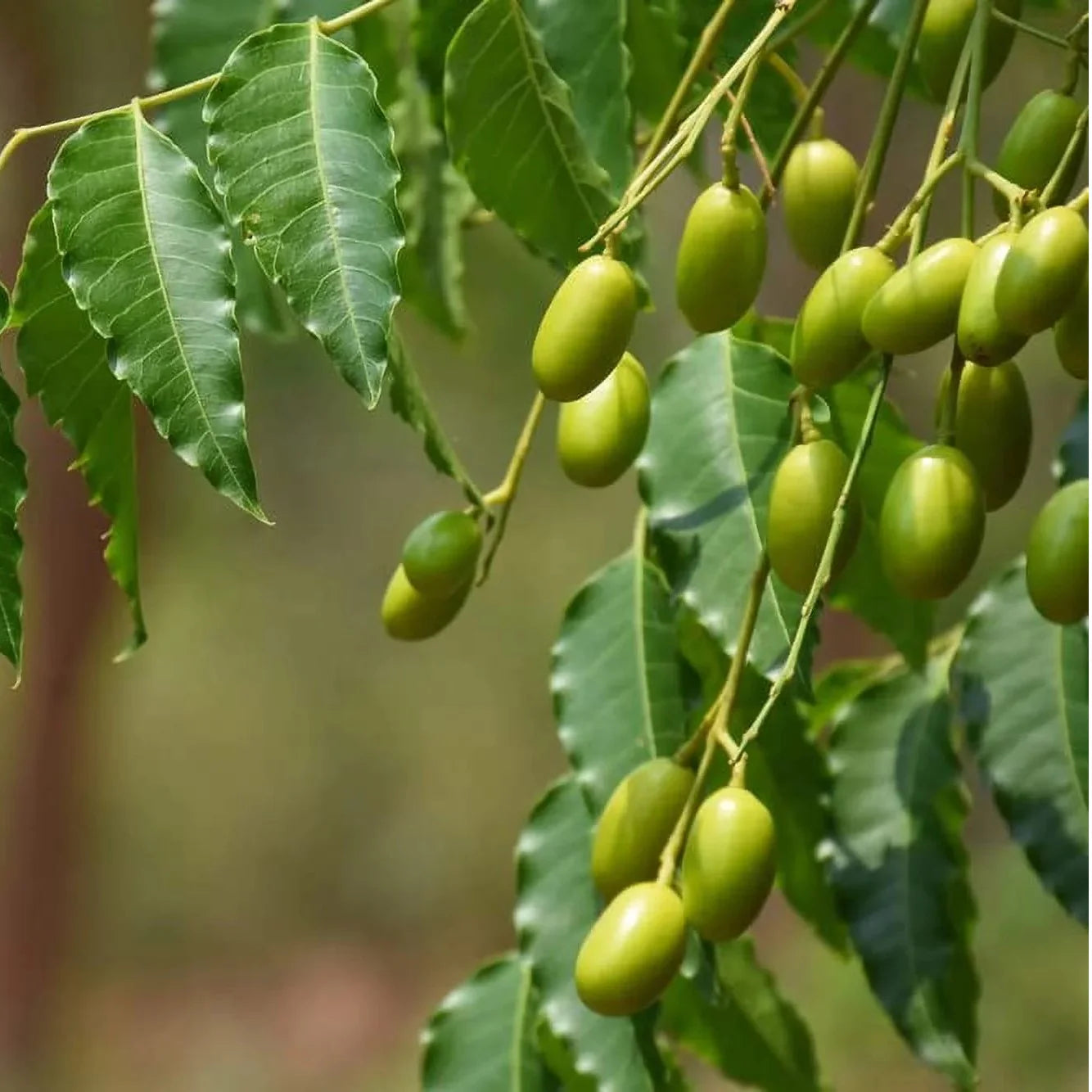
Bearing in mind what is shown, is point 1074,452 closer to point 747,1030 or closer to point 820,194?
point 820,194

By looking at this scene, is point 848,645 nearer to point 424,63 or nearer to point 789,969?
point 789,969

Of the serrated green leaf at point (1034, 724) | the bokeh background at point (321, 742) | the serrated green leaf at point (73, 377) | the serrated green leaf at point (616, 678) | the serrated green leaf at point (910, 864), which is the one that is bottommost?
the bokeh background at point (321, 742)

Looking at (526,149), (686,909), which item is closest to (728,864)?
(686,909)

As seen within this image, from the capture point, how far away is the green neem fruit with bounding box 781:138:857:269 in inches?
23.2

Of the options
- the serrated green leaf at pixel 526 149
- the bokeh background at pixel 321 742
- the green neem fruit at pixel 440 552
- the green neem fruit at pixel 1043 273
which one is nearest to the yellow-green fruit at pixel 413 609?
the green neem fruit at pixel 440 552

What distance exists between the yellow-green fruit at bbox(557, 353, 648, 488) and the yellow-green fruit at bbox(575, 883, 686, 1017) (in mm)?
123

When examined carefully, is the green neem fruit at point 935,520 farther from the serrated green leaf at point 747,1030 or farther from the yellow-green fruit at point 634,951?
the serrated green leaf at point 747,1030

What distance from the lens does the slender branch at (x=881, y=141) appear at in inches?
21.4

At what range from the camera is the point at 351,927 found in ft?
18.8

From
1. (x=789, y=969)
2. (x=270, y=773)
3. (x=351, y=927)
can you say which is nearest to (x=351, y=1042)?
(x=351, y=927)

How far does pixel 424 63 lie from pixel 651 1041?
0.33 m

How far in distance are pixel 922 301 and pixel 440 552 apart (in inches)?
7.5

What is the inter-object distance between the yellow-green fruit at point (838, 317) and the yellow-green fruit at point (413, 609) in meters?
0.15

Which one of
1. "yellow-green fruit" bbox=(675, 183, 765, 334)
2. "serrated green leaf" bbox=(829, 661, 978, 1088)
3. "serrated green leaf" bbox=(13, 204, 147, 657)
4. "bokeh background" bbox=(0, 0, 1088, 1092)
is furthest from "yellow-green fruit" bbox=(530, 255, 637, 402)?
"bokeh background" bbox=(0, 0, 1088, 1092)
